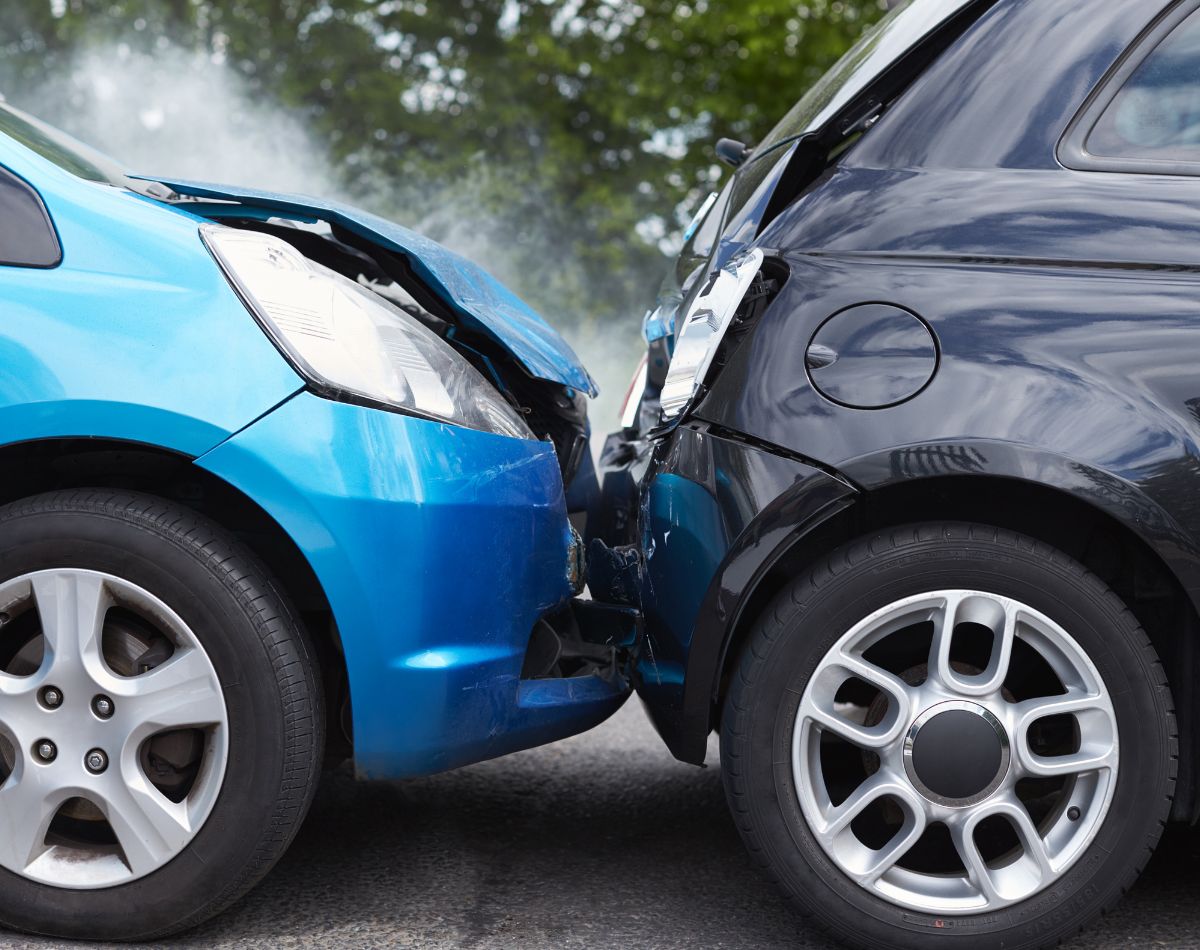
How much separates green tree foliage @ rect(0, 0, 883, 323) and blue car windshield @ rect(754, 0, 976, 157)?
11588mm

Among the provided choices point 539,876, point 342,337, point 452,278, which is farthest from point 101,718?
point 452,278

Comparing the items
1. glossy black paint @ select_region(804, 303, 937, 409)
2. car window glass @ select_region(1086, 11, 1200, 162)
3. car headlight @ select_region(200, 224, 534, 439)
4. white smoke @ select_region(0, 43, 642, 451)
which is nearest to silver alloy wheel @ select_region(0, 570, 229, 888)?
car headlight @ select_region(200, 224, 534, 439)

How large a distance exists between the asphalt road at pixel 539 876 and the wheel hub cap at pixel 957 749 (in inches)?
14.4

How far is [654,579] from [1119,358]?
0.79m

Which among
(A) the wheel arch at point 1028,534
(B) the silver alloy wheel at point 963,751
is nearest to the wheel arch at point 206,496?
(A) the wheel arch at point 1028,534

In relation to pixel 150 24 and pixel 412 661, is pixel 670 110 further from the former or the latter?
pixel 412 661

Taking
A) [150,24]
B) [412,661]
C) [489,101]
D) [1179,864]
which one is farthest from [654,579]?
[150,24]

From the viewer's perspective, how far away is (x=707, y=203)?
3105 mm

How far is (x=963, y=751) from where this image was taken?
1.96 meters

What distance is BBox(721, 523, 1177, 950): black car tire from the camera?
6.45 feet

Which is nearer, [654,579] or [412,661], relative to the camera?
[412,661]

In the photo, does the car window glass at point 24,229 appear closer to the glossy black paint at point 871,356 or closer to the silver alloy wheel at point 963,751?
the glossy black paint at point 871,356

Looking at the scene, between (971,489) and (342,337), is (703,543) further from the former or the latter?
(342,337)

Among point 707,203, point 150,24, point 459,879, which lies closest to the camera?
point 459,879
